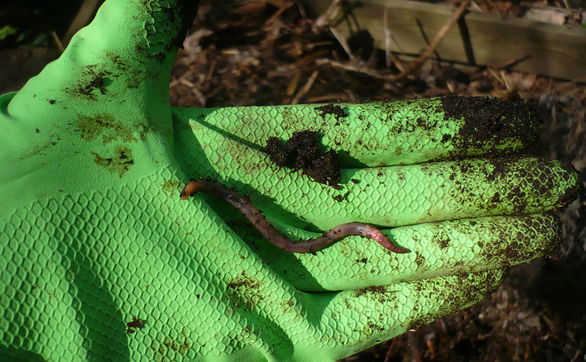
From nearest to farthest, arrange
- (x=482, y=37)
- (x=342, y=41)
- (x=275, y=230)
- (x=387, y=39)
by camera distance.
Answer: (x=275, y=230)
(x=482, y=37)
(x=387, y=39)
(x=342, y=41)

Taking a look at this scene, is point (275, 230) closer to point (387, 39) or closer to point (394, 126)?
point (394, 126)

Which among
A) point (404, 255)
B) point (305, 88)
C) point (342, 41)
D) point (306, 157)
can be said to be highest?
point (342, 41)

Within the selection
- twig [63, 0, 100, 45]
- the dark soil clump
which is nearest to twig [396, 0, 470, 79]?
the dark soil clump

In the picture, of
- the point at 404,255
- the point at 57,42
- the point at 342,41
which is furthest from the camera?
the point at 57,42

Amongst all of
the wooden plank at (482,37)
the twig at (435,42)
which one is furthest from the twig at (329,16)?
the twig at (435,42)

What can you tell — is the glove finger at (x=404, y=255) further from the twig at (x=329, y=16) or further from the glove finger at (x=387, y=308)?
the twig at (x=329, y=16)

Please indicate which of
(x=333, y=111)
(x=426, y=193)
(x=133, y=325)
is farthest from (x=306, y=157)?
(x=133, y=325)

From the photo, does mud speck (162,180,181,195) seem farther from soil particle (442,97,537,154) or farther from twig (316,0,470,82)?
twig (316,0,470,82)
